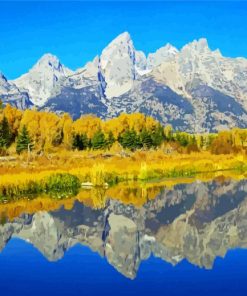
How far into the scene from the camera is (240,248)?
23.5 m

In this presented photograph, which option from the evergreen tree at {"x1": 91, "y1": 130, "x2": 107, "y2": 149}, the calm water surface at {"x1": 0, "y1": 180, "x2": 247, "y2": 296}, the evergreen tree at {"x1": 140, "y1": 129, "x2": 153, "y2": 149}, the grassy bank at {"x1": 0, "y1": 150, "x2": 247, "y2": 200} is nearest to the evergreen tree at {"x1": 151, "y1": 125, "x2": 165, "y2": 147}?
the evergreen tree at {"x1": 140, "y1": 129, "x2": 153, "y2": 149}

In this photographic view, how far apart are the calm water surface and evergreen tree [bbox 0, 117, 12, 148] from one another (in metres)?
57.8

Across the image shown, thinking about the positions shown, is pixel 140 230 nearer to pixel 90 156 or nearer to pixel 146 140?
pixel 90 156

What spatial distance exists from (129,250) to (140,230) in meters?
4.50

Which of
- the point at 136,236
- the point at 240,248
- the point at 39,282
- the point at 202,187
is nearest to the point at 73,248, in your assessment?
the point at 136,236

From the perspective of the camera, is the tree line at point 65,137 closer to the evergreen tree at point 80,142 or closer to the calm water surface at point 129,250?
the evergreen tree at point 80,142

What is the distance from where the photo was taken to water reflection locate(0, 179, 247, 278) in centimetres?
2253

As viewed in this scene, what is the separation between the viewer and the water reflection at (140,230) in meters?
22.5

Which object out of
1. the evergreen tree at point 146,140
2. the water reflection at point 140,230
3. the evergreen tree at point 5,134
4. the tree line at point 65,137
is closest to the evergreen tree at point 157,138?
the tree line at point 65,137

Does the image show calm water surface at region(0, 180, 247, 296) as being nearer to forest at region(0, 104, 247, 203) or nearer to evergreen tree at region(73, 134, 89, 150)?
forest at region(0, 104, 247, 203)

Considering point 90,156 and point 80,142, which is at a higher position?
point 80,142

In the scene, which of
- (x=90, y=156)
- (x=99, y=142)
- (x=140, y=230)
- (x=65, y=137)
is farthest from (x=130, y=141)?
(x=140, y=230)

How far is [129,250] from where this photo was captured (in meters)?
23.0

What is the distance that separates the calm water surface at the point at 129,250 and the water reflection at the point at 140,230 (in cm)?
4
